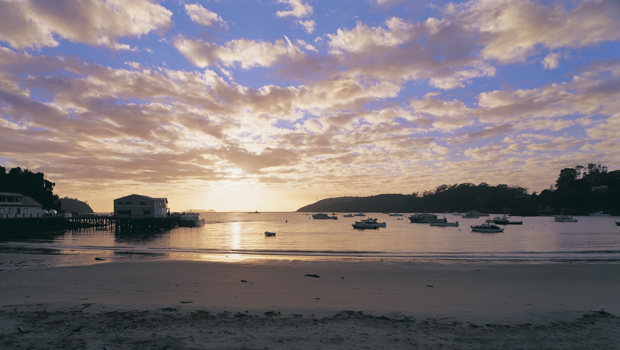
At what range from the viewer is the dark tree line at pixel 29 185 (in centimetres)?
9947

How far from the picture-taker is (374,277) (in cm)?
2133

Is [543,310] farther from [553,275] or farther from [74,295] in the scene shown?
[74,295]

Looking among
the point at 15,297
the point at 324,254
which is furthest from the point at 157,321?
the point at 324,254

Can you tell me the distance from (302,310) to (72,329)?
703 cm

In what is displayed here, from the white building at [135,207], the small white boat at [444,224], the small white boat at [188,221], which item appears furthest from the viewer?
the small white boat at [188,221]

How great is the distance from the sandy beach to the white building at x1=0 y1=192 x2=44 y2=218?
79.1m

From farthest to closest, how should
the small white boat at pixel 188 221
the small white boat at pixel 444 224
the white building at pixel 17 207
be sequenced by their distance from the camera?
the small white boat at pixel 188 221
the small white boat at pixel 444 224
the white building at pixel 17 207

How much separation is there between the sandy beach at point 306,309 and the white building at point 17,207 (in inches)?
3115

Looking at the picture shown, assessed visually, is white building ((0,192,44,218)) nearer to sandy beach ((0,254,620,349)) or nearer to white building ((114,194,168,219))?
white building ((114,194,168,219))

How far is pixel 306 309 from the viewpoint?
12664 millimetres

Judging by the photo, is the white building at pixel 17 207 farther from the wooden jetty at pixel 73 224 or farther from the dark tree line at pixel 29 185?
the dark tree line at pixel 29 185

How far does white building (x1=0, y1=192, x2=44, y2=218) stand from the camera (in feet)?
265

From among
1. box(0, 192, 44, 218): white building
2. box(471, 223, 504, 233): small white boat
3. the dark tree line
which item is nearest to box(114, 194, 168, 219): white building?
box(0, 192, 44, 218): white building

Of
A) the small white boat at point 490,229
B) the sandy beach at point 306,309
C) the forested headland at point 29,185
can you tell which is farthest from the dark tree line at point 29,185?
the small white boat at point 490,229
